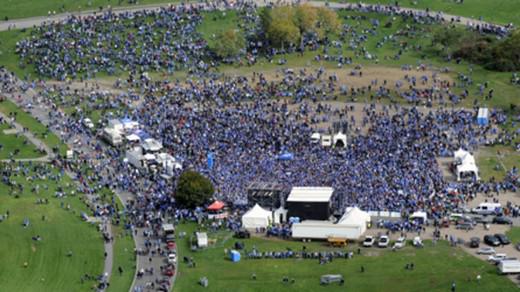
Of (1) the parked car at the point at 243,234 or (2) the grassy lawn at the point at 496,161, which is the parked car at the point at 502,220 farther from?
(1) the parked car at the point at 243,234

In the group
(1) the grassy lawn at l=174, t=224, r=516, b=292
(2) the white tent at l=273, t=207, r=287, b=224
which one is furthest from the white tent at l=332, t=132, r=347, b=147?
(1) the grassy lawn at l=174, t=224, r=516, b=292

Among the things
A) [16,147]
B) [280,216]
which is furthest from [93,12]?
[280,216]

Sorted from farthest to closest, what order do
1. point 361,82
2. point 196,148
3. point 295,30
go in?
1. point 295,30
2. point 361,82
3. point 196,148

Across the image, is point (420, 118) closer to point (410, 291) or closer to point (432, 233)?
point (432, 233)

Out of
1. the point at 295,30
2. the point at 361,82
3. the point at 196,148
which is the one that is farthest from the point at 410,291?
the point at 295,30

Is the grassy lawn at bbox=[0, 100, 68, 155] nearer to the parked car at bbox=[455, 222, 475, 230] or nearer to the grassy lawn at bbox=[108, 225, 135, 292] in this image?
the grassy lawn at bbox=[108, 225, 135, 292]

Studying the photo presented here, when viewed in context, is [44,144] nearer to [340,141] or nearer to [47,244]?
[47,244]

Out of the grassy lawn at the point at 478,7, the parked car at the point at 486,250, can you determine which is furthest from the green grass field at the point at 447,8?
the parked car at the point at 486,250
